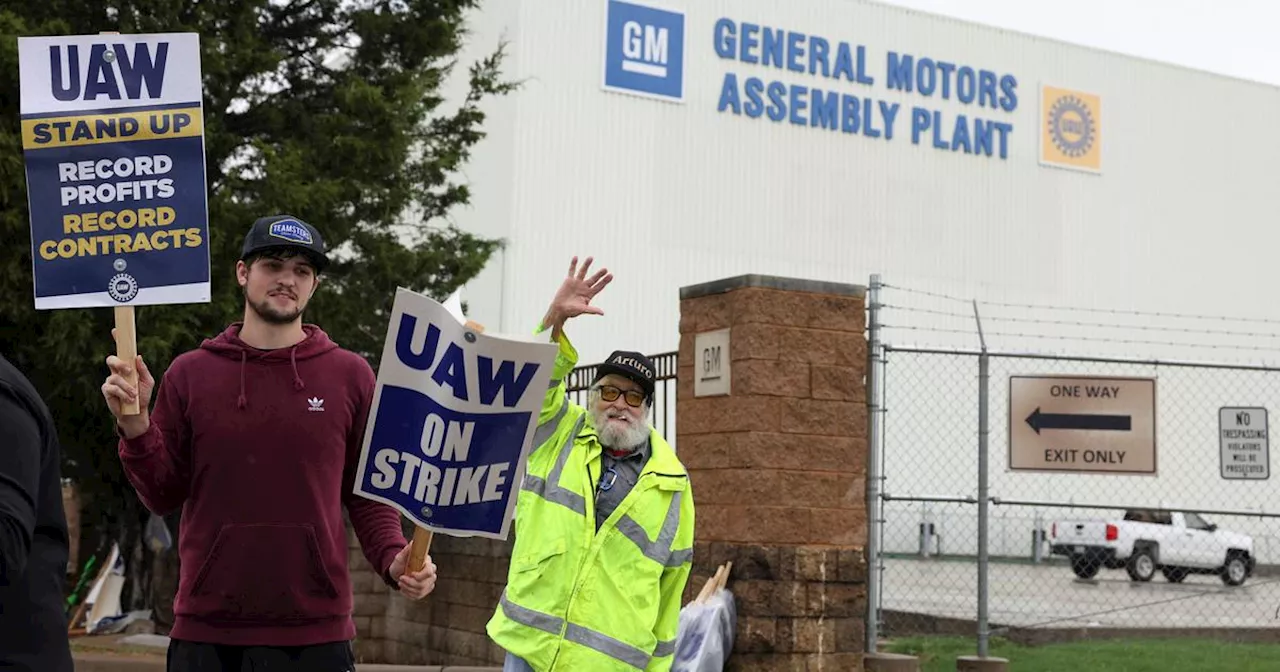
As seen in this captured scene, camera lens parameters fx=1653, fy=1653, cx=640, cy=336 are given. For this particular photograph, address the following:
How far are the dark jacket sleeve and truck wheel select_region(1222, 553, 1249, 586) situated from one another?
24141 millimetres

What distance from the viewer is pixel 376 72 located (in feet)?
61.2

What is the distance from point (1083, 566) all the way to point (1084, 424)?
44.7 feet

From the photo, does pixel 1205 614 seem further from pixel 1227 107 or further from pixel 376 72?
pixel 1227 107

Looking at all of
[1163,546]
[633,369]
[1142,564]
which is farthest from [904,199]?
[633,369]

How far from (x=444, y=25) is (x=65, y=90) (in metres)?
14.8

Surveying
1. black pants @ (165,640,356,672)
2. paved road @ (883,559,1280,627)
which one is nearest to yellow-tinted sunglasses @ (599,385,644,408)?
black pants @ (165,640,356,672)

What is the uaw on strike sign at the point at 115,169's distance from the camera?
3.87 m

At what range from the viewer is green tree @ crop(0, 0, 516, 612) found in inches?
601

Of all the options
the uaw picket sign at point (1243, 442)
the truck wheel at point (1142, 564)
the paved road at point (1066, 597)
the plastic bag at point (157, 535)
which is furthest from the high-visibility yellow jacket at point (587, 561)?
the truck wheel at point (1142, 564)

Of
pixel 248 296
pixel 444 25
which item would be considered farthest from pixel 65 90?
pixel 444 25

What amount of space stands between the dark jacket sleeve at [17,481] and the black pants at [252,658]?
1.13 m

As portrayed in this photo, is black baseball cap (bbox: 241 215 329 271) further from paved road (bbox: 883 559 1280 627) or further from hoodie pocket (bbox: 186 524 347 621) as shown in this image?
paved road (bbox: 883 559 1280 627)

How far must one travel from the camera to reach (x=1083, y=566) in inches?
891

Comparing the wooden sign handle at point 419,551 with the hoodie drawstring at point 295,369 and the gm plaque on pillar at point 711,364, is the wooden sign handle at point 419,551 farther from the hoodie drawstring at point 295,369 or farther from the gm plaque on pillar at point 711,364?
the gm plaque on pillar at point 711,364
